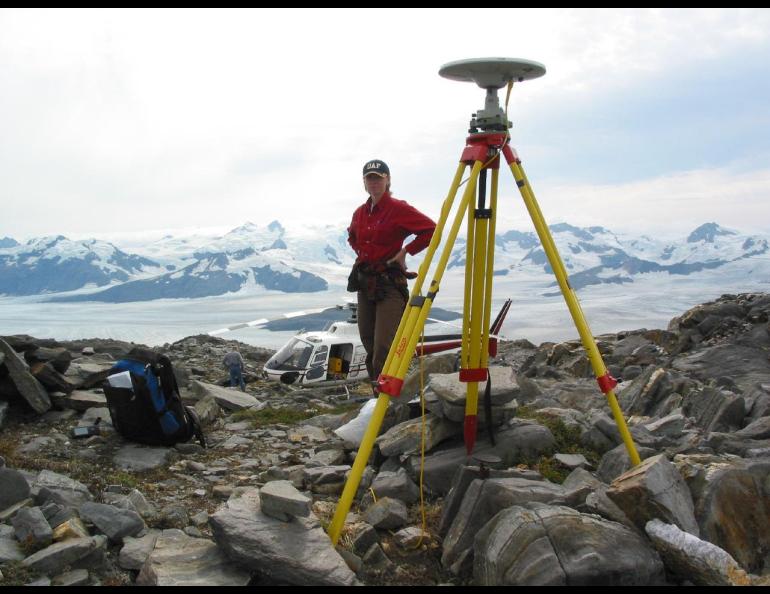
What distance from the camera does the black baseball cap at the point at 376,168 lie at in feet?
19.2

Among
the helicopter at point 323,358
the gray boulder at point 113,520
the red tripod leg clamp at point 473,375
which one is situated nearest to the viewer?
the gray boulder at point 113,520

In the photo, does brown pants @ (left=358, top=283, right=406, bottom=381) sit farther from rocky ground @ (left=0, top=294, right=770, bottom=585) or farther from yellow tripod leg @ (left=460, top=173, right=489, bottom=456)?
yellow tripod leg @ (left=460, top=173, right=489, bottom=456)

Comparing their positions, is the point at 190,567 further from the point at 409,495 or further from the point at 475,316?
the point at 475,316

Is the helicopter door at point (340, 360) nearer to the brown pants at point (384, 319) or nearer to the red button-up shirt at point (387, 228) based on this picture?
the brown pants at point (384, 319)

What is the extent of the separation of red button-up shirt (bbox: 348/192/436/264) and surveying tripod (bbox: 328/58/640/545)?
3.75 feet

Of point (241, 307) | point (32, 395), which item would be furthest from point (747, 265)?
point (32, 395)

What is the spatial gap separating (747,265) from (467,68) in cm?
22201

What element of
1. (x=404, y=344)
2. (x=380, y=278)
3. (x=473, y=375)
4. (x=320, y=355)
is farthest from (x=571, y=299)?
(x=320, y=355)

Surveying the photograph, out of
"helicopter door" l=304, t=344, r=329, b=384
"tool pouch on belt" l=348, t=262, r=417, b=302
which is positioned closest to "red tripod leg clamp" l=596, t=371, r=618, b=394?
"tool pouch on belt" l=348, t=262, r=417, b=302

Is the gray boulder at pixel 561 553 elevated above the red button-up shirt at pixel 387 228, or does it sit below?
below

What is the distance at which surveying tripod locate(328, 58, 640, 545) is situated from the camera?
153 inches

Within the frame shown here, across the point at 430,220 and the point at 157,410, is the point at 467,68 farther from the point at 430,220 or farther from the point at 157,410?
the point at 157,410

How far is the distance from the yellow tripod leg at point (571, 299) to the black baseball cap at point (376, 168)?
1.78m

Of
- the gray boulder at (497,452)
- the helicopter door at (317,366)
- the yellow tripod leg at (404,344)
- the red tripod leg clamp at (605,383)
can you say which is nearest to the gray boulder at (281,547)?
the yellow tripod leg at (404,344)
